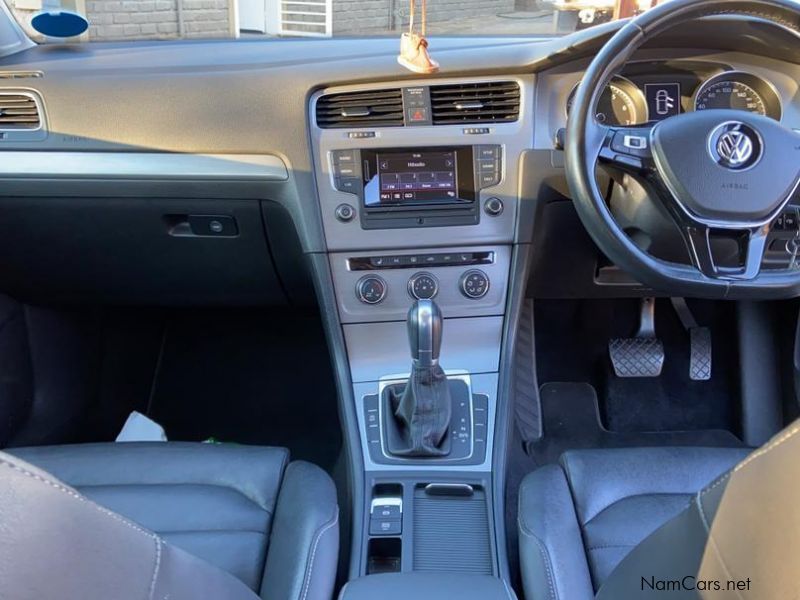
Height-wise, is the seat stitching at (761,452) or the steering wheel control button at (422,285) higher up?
the seat stitching at (761,452)

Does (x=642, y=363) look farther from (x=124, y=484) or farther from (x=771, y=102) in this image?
(x=124, y=484)

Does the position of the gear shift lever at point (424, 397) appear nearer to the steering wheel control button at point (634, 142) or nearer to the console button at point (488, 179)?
the console button at point (488, 179)

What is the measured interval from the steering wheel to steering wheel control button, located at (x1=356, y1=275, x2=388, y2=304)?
1.86 ft

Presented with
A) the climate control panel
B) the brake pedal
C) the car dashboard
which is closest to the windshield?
the car dashboard

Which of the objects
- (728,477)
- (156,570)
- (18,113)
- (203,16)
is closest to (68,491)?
Result: (156,570)

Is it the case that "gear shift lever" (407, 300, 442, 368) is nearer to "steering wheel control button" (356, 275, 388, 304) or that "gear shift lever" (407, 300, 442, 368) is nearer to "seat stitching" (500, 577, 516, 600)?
"steering wheel control button" (356, 275, 388, 304)

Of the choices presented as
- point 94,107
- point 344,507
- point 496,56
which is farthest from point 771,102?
point 94,107

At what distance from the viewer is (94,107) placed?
6.05 feet

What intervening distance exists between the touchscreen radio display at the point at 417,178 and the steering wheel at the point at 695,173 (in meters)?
0.39

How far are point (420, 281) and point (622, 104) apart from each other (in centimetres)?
59

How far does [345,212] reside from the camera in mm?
1848

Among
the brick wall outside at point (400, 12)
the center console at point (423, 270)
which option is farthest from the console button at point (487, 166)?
the brick wall outside at point (400, 12)

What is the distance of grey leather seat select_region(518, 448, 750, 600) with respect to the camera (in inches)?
53.7

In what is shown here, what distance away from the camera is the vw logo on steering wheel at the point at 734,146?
146 cm
